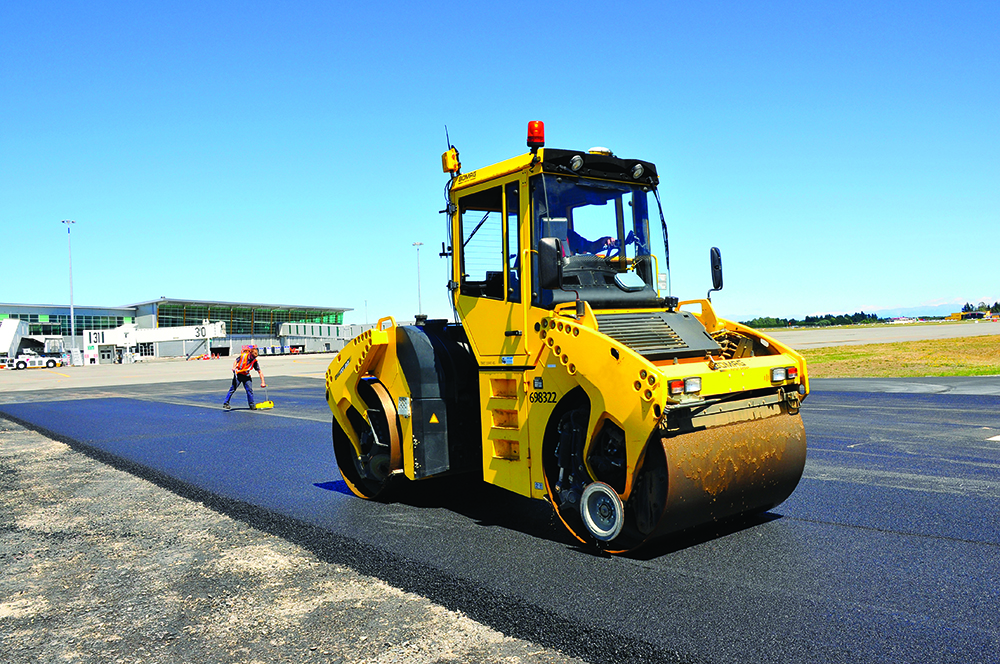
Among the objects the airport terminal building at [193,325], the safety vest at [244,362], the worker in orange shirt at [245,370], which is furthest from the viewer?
the airport terminal building at [193,325]

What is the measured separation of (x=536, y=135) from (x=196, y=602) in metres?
3.84

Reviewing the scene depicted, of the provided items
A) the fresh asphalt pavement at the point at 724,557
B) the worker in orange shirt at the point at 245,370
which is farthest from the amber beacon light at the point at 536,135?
the worker in orange shirt at the point at 245,370

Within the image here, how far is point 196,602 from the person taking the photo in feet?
14.7

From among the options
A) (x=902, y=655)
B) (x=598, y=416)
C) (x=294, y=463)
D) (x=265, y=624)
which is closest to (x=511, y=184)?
(x=598, y=416)

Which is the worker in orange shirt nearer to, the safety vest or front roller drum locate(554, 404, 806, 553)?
the safety vest

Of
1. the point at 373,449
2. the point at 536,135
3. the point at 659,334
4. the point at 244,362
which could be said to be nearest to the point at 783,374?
the point at 659,334

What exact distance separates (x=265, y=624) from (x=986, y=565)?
4.39 meters

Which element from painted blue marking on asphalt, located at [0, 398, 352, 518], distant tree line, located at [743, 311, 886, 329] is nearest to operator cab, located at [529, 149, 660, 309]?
painted blue marking on asphalt, located at [0, 398, 352, 518]

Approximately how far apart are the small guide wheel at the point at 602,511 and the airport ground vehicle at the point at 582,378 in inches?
0.4

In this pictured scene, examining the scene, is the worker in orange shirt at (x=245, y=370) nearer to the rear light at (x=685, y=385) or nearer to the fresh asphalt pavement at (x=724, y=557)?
the fresh asphalt pavement at (x=724, y=557)

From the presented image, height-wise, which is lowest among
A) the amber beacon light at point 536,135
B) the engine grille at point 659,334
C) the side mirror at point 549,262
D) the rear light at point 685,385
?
the rear light at point 685,385

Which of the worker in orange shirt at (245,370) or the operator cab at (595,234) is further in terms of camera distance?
the worker in orange shirt at (245,370)

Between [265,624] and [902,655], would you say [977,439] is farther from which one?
[265,624]

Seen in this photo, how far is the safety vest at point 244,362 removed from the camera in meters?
17.6
